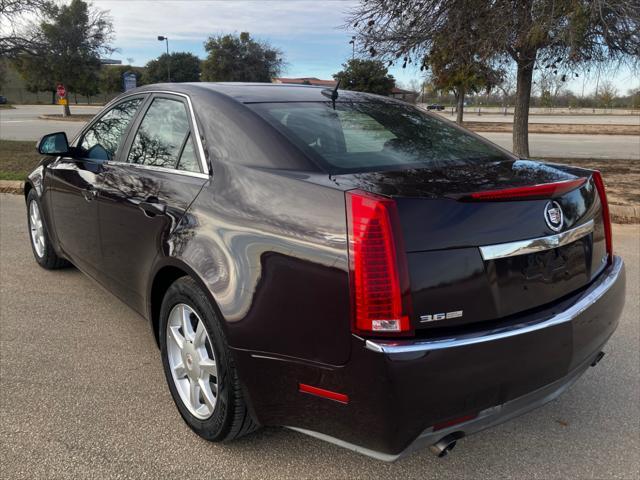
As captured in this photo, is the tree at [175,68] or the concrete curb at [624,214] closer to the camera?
the concrete curb at [624,214]

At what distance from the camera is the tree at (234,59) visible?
4756cm

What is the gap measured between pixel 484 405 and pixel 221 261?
1154 millimetres

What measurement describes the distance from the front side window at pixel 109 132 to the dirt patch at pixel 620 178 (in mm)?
6790

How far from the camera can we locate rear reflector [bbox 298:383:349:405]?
1927mm

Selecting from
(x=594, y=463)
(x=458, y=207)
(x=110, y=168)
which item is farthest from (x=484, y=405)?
(x=110, y=168)

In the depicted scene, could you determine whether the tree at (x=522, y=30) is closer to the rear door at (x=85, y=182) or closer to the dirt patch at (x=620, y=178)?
the dirt patch at (x=620, y=178)

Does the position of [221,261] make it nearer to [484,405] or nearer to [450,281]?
[450,281]

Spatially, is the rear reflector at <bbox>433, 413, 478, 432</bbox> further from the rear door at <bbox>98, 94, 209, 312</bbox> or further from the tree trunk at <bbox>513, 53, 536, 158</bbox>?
the tree trunk at <bbox>513, 53, 536, 158</bbox>

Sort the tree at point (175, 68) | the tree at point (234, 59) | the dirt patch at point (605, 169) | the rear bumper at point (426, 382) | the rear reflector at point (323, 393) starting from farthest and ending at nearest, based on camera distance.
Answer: the tree at point (175, 68) → the tree at point (234, 59) → the dirt patch at point (605, 169) → the rear reflector at point (323, 393) → the rear bumper at point (426, 382)

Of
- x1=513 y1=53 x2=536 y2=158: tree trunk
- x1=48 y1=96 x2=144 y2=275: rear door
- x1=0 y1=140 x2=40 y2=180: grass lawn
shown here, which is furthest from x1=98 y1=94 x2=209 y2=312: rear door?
x1=513 y1=53 x2=536 y2=158: tree trunk

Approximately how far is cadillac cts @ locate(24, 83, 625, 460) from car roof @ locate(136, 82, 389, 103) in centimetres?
2

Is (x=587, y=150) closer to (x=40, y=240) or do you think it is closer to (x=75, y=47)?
(x=40, y=240)

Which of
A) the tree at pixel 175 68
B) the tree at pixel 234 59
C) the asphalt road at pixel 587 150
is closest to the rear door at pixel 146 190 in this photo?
the asphalt road at pixel 587 150

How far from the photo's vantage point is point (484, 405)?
78.0 inches
